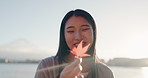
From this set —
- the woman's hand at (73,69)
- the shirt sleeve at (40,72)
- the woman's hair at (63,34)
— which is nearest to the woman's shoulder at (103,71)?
the woman's hair at (63,34)

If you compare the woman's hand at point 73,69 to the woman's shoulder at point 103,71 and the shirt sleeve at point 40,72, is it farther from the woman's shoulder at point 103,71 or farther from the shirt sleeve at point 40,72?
the woman's shoulder at point 103,71

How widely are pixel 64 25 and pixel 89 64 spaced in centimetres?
69

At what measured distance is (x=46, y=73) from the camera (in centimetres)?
344

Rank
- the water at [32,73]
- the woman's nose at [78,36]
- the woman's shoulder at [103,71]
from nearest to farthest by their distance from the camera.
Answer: the woman's nose at [78,36] < the woman's shoulder at [103,71] < the water at [32,73]

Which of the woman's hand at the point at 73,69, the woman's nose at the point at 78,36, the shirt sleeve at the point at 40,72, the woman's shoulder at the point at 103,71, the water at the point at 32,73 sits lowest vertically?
the water at the point at 32,73

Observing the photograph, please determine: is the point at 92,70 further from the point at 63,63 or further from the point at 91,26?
the point at 91,26

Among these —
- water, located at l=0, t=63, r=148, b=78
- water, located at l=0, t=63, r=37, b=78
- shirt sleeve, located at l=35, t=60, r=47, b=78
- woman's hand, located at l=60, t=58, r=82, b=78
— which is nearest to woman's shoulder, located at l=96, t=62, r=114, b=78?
shirt sleeve, located at l=35, t=60, r=47, b=78

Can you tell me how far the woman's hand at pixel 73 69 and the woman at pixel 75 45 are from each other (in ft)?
1.39

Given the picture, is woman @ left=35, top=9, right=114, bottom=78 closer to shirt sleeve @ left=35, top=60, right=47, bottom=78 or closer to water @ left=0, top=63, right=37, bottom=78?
shirt sleeve @ left=35, top=60, right=47, bottom=78

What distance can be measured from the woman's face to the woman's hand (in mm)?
669

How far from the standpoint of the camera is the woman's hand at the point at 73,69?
2309 millimetres

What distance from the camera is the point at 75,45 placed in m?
3.11

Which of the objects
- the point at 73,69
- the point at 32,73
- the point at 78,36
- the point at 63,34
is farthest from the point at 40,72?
the point at 32,73

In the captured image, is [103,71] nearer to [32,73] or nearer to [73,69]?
[73,69]
